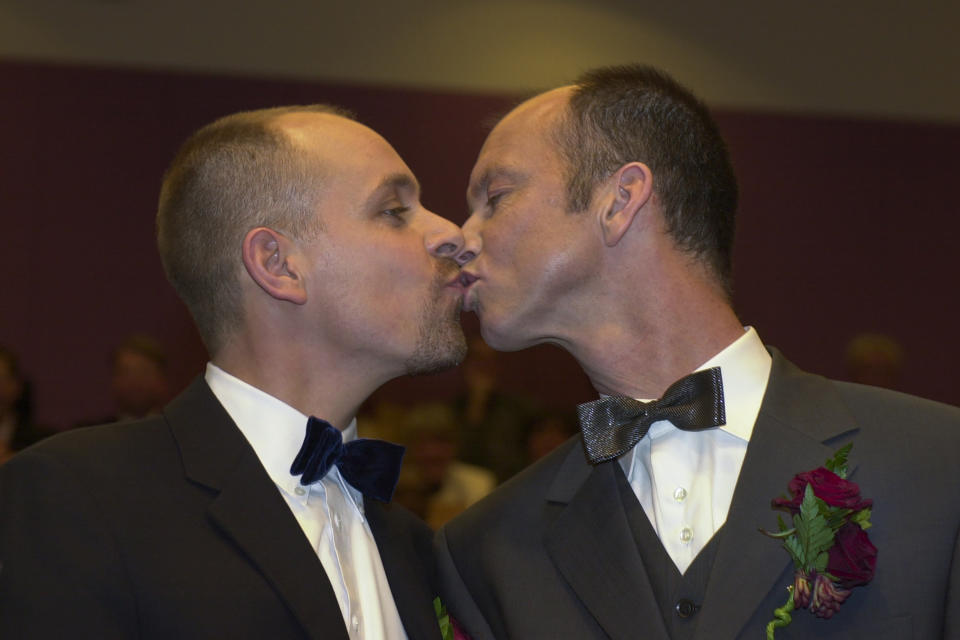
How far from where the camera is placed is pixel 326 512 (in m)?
2.14

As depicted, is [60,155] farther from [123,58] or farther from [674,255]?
[674,255]

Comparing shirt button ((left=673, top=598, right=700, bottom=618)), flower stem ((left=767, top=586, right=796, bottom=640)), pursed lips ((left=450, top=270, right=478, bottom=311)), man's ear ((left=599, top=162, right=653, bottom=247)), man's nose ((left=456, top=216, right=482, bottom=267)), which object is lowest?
shirt button ((left=673, top=598, right=700, bottom=618))

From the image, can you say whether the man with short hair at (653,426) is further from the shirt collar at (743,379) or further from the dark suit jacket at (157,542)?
the dark suit jacket at (157,542)

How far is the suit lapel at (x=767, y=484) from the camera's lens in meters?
1.91

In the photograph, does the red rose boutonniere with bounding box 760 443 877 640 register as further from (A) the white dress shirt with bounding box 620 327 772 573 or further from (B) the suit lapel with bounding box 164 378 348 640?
(B) the suit lapel with bounding box 164 378 348 640

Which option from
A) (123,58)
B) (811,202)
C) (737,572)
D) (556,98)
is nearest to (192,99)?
(123,58)

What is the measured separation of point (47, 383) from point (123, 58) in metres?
1.79

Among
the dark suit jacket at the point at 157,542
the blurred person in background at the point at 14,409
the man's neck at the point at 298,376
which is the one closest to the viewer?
the dark suit jacket at the point at 157,542

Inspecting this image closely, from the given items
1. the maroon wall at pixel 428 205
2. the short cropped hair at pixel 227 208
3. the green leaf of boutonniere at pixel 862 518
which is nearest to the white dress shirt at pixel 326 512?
the short cropped hair at pixel 227 208

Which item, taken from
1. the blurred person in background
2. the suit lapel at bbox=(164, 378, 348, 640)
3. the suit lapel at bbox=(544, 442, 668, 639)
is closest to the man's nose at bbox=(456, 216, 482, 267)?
the suit lapel at bbox=(544, 442, 668, 639)

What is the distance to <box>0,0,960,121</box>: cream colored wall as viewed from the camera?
20.6 ft

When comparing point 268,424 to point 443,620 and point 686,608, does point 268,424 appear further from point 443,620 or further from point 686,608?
point 686,608

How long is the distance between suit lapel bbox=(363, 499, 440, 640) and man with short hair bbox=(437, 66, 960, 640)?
9 cm

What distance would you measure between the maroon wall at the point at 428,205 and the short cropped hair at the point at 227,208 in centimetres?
405
